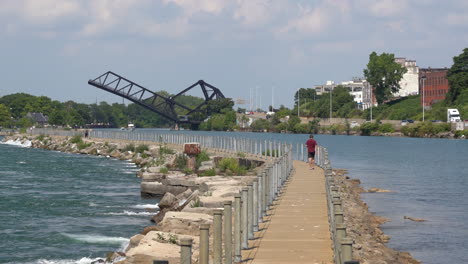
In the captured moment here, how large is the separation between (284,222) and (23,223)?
12.5m

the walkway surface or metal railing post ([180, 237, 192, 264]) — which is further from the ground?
metal railing post ([180, 237, 192, 264])

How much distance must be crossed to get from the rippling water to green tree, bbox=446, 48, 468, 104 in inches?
3977

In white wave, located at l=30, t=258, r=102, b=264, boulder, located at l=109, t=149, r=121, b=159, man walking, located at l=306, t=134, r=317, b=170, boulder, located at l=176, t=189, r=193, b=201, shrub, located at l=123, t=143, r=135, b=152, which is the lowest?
white wave, located at l=30, t=258, r=102, b=264

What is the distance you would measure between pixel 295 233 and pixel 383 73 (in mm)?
154967

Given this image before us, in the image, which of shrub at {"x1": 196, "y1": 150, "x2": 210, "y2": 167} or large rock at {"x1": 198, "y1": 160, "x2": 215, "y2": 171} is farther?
shrub at {"x1": 196, "y1": 150, "x2": 210, "y2": 167}

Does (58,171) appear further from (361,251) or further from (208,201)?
(361,251)

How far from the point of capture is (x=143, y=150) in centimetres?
6500

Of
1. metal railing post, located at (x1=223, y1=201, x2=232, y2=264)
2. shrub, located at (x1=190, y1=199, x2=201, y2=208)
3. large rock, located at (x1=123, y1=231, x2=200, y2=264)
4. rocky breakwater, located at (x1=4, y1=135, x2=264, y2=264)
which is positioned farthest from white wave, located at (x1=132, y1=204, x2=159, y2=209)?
metal railing post, located at (x1=223, y1=201, x2=232, y2=264)

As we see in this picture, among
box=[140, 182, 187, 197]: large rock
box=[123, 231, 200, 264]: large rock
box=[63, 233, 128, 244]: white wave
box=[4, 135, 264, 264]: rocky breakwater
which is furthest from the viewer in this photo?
box=[140, 182, 187, 197]: large rock

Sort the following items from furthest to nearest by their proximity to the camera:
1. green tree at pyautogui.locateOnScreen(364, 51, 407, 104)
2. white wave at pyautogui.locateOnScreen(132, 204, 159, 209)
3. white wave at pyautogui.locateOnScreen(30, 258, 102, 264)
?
green tree at pyautogui.locateOnScreen(364, 51, 407, 104) → white wave at pyautogui.locateOnScreen(132, 204, 159, 209) → white wave at pyautogui.locateOnScreen(30, 258, 102, 264)

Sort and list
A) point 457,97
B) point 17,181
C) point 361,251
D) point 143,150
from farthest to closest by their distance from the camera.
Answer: point 457,97 < point 143,150 < point 17,181 < point 361,251

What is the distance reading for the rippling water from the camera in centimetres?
2277

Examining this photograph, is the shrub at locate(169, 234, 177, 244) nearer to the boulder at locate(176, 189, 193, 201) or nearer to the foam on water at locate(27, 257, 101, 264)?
the foam on water at locate(27, 257, 101, 264)

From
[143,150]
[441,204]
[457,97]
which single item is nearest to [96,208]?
[441,204]
